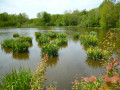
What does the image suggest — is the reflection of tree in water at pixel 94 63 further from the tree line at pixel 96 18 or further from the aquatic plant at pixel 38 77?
the tree line at pixel 96 18

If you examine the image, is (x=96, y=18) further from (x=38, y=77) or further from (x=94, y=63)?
(x=38, y=77)

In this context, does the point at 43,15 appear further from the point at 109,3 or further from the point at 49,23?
the point at 109,3

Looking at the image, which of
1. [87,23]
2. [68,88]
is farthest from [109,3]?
[68,88]

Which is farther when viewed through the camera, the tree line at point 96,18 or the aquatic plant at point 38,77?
the tree line at point 96,18

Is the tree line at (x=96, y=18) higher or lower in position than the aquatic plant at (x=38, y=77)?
higher

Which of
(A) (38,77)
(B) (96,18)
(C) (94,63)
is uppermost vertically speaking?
(B) (96,18)

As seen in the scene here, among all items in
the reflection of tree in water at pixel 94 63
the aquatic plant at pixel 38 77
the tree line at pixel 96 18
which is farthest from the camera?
the tree line at pixel 96 18

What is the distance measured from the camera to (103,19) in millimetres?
30703

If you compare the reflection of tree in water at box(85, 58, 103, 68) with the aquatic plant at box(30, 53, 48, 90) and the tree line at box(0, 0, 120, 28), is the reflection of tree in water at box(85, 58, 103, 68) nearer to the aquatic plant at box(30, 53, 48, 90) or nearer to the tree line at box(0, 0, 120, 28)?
the aquatic plant at box(30, 53, 48, 90)

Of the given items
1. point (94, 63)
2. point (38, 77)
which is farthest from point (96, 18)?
point (38, 77)

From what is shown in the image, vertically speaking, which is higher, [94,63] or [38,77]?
[38,77]

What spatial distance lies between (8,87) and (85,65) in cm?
352

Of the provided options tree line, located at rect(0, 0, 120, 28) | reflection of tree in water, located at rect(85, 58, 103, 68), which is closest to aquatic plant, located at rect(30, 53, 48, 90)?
reflection of tree in water, located at rect(85, 58, 103, 68)

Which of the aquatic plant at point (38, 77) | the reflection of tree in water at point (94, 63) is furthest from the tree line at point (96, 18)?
the aquatic plant at point (38, 77)
